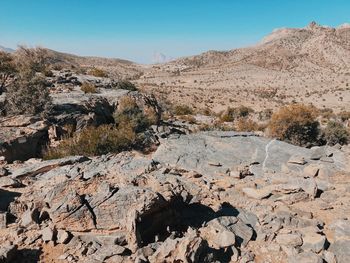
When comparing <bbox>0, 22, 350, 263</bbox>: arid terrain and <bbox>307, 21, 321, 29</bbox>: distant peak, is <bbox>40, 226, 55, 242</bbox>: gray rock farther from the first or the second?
<bbox>307, 21, 321, 29</bbox>: distant peak

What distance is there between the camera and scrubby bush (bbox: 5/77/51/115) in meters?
18.4

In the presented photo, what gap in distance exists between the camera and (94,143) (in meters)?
15.0

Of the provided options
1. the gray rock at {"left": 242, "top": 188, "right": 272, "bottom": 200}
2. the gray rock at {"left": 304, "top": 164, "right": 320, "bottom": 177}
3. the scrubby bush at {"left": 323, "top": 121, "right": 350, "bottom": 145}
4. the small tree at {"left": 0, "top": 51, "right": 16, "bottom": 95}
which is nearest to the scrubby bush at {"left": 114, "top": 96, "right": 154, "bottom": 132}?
the small tree at {"left": 0, "top": 51, "right": 16, "bottom": 95}

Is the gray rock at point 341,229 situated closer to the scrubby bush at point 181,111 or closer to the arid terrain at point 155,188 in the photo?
the arid terrain at point 155,188

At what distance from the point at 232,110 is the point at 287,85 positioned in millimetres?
34021

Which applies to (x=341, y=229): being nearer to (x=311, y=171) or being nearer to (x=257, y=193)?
(x=257, y=193)

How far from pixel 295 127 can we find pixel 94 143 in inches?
485

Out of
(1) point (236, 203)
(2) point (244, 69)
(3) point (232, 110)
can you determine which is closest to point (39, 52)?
(3) point (232, 110)

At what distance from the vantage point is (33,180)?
11172 millimetres

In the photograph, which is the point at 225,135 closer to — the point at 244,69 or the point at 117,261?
the point at 117,261

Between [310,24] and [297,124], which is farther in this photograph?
[310,24]

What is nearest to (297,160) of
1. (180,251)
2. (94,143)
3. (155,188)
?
(155,188)

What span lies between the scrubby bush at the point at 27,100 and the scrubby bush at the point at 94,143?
11.4 ft

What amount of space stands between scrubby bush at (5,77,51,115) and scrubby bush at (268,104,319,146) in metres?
13.1
